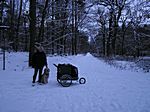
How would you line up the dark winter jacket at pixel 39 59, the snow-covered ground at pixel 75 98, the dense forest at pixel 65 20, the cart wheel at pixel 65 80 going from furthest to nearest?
the dense forest at pixel 65 20
the dark winter jacket at pixel 39 59
the cart wheel at pixel 65 80
the snow-covered ground at pixel 75 98

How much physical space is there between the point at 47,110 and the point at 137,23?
4264 centimetres

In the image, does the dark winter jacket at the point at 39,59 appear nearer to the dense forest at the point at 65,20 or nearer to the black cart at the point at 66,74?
the black cart at the point at 66,74

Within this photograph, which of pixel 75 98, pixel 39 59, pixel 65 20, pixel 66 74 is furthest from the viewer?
pixel 65 20

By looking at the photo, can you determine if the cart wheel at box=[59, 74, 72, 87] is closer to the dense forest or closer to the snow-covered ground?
the snow-covered ground

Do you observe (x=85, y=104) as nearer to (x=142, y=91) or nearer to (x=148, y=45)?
(x=142, y=91)

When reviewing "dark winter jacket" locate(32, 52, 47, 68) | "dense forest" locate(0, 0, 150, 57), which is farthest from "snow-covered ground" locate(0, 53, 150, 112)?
"dense forest" locate(0, 0, 150, 57)

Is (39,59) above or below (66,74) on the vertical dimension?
above

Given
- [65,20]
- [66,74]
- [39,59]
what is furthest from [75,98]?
[65,20]

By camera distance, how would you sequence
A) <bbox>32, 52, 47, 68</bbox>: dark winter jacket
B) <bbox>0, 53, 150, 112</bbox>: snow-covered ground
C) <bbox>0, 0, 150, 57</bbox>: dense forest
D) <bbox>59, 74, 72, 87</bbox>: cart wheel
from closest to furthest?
<bbox>0, 53, 150, 112</bbox>: snow-covered ground
<bbox>59, 74, 72, 87</bbox>: cart wheel
<bbox>32, 52, 47, 68</bbox>: dark winter jacket
<bbox>0, 0, 150, 57</bbox>: dense forest

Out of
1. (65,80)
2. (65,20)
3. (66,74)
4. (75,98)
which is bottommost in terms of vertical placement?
(75,98)

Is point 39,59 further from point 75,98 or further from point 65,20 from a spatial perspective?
point 65,20

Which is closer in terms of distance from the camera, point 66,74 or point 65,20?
point 66,74

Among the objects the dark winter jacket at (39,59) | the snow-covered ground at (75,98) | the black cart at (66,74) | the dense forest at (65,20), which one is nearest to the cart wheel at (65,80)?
the black cart at (66,74)

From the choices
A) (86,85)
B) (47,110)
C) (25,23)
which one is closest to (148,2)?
(86,85)
